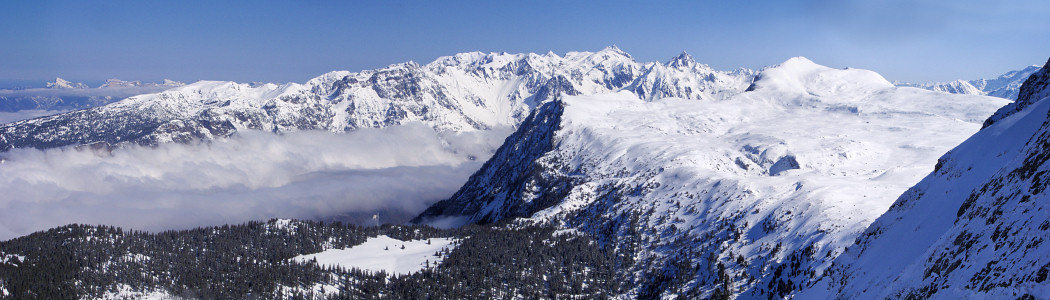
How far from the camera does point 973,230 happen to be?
144 feet

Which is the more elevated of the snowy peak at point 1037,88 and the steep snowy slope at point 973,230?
the snowy peak at point 1037,88

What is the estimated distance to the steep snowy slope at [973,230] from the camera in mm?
34062

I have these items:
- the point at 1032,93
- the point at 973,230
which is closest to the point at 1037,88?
the point at 1032,93

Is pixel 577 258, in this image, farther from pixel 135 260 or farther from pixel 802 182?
pixel 135 260

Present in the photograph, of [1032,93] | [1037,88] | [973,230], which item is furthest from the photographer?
[1032,93]

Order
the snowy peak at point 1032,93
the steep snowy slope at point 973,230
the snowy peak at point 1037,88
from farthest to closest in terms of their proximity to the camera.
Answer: the snowy peak at point 1032,93 < the snowy peak at point 1037,88 < the steep snowy slope at point 973,230

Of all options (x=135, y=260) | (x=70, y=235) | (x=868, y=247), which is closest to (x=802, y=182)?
(x=868, y=247)

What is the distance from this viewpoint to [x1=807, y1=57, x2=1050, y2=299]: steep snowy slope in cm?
3406

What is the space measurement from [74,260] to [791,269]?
730 ft

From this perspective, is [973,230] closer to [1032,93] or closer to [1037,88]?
[1037,88]

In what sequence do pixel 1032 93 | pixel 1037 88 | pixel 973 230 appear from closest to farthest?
pixel 973 230
pixel 1037 88
pixel 1032 93

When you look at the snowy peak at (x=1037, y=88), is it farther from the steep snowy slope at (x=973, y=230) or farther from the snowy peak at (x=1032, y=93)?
the steep snowy slope at (x=973, y=230)

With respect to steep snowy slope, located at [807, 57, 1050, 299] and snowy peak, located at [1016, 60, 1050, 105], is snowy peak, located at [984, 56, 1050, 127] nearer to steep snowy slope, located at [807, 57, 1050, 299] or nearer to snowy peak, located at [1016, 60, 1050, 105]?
snowy peak, located at [1016, 60, 1050, 105]

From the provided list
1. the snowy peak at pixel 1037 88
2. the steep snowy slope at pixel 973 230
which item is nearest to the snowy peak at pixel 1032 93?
the snowy peak at pixel 1037 88
